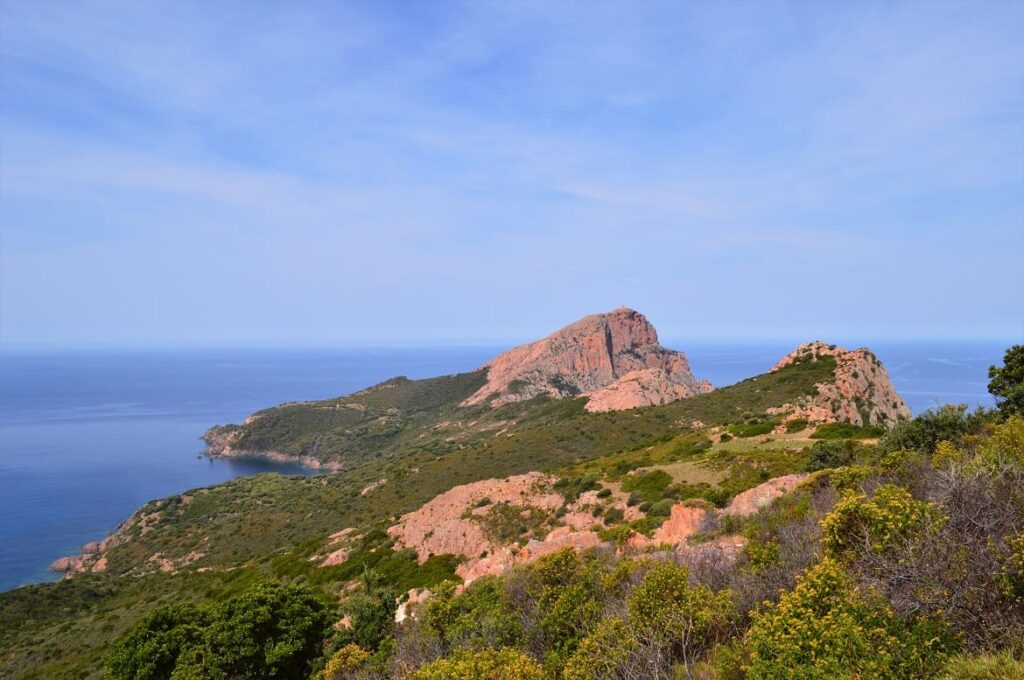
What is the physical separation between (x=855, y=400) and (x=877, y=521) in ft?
164

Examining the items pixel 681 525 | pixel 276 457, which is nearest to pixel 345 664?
pixel 681 525

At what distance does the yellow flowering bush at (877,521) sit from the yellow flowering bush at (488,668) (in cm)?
678

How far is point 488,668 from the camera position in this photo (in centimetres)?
1119

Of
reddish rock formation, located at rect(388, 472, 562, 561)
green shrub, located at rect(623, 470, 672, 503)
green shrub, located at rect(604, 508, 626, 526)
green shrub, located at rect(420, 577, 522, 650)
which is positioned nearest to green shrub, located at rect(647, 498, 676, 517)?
green shrub, located at rect(623, 470, 672, 503)

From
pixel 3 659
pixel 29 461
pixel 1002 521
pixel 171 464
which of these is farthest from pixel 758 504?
pixel 29 461

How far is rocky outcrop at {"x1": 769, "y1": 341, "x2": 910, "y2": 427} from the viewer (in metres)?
47.8

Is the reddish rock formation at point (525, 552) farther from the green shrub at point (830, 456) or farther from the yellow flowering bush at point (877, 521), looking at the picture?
the yellow flowering bush at point (877, 521)

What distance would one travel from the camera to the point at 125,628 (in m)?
38.6

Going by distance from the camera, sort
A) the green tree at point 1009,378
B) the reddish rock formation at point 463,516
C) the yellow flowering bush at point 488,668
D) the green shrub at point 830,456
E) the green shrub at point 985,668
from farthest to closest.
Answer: the reddish rock formation at point 463,516
the green tree at point 1009,378
the green shrub at point 830,456
the yellow flowering bush at point 488,668
the green shrub at point 985,668

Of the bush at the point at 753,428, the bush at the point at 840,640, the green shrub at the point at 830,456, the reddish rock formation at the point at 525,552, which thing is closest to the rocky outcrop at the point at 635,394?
the bush at the point at 753,428

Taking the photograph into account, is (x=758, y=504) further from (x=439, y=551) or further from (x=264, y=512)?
(x=264, y=512)

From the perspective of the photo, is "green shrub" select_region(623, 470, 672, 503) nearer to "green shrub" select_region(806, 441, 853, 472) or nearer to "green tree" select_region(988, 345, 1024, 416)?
"green shrub" select_region(806, 441, 853, 472)

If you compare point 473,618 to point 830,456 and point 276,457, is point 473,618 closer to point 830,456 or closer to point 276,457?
point 830,456

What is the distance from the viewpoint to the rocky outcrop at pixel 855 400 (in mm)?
47781
